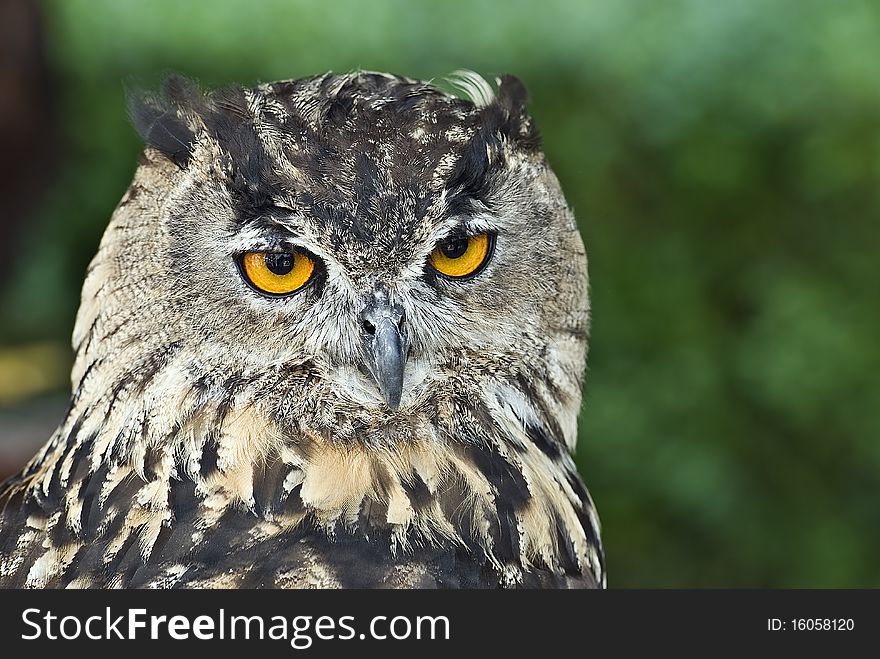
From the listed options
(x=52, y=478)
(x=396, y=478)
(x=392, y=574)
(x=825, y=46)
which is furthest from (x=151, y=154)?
(x=825, y=46)

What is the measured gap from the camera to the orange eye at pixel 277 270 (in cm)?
149

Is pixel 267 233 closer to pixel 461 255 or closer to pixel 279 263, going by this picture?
pixel 279 263

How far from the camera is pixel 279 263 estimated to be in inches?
58.7

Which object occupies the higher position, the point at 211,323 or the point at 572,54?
the point at 572,54

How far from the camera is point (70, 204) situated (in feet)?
13.7

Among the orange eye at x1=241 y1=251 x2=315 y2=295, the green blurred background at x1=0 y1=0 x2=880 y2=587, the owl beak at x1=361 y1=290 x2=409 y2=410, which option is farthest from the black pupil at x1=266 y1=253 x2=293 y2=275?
the green blurred background at x1=0 y1=0 x2=880 y2=587

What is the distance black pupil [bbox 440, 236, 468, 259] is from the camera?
1528mm

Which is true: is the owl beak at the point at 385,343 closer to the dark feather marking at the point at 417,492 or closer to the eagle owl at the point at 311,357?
the eagle owl at the point at 311,357

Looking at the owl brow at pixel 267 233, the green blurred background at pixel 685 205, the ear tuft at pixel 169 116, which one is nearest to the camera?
the owl brow at pixel 267 233

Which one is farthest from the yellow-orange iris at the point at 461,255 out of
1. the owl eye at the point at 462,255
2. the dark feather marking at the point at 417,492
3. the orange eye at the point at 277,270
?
the dark feather marking at the point at 417,492

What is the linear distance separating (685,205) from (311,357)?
A: 2319 mm

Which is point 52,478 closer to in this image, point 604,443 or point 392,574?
point 392,574

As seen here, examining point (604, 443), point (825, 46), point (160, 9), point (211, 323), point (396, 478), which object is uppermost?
point (160, 9)

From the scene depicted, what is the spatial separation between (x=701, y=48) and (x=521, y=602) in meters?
2.32
